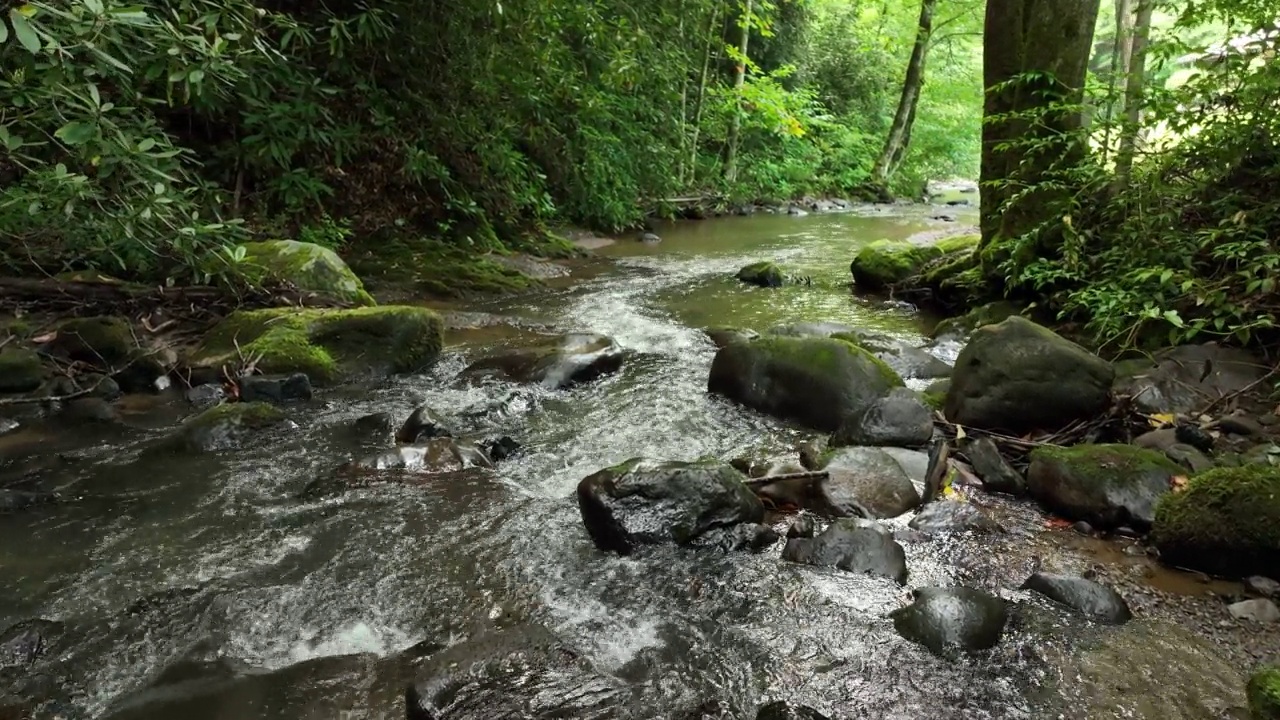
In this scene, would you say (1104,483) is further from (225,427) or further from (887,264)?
(887,264)

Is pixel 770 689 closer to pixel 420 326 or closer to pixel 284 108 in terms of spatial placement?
pixel 420 326

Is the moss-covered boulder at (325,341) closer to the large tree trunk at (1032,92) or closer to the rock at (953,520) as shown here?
the rock at (953,520)

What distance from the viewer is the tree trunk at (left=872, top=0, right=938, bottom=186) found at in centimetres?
2042

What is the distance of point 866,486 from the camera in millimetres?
3629

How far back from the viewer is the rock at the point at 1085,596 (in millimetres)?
2729

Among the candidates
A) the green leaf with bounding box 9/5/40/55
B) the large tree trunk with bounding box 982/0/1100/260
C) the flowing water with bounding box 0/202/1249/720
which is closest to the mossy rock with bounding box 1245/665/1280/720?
the flowing water with bounding box 0/202/1249/720

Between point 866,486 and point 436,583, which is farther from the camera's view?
point 866,486

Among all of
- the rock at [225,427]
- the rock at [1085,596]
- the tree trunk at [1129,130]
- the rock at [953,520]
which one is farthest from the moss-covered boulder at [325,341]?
the tree trunk at [1129,130]

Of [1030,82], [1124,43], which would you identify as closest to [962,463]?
[1030,82]

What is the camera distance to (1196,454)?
11.8 feet

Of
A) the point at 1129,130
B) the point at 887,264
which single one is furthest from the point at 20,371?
the point at 887,264

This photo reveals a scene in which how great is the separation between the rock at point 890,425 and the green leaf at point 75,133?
12.4 ft

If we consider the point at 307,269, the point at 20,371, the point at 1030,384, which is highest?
the point at 307,269

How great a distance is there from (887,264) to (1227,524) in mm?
6346
